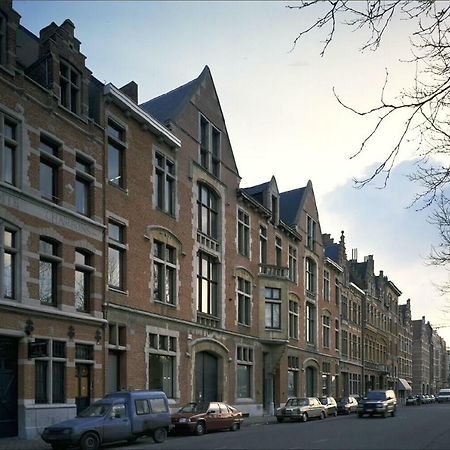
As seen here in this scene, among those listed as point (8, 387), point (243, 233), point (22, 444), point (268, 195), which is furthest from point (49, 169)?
point (268, 195)

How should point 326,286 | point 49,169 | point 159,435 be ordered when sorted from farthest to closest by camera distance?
point 326,286 → point 49,169 → point 159,435

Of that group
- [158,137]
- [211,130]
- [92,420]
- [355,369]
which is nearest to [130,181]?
[158,137]

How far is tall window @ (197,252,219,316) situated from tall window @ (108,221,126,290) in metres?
7.89

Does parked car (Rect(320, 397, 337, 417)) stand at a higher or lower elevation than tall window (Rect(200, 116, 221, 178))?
lower

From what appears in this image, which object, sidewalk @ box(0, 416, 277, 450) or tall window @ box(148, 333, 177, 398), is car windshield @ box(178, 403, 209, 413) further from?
sidewalk @ box(0, 416, 277, 450)

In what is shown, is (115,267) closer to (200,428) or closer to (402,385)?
(200,428)

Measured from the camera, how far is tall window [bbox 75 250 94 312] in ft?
84.0

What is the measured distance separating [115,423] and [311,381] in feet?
115

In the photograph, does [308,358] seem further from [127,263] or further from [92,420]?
[92,420]

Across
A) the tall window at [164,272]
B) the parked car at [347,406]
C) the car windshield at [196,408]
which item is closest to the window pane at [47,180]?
the tall window at [164,272]

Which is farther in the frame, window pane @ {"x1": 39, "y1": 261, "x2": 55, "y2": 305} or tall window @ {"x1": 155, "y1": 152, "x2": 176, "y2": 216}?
tall window @ {"x1": 155, "y1": 152, "x2": 176, "y2": 216}

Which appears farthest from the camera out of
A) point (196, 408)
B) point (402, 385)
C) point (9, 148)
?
point (402, 385)

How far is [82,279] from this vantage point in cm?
2606

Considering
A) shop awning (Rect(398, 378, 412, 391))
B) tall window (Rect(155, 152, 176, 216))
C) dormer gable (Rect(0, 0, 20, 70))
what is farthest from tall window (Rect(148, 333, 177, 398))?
shop awning (Rect(398, 378, 412, 391))
